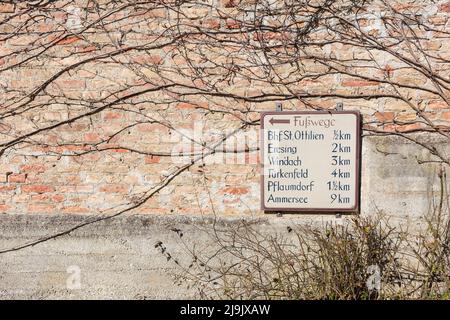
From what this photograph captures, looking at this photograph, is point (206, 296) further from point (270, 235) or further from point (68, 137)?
point (68, 137)

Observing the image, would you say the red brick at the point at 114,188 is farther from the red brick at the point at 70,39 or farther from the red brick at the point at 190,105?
the red brick at the point at 70,39

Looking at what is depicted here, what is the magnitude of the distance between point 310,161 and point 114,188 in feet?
5.62

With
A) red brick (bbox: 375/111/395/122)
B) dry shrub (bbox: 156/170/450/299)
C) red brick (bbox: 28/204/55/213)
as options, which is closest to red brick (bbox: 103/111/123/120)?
red brick (bbox: 28/204/55/213)

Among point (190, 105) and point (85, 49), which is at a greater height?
point (85, 49)

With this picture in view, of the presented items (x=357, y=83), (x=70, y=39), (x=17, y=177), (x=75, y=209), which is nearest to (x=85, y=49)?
(x=70, y=39)

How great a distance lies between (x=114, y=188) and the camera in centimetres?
538

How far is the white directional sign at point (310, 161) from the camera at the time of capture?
513 centimetres

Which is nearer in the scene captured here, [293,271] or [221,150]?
[293,271]

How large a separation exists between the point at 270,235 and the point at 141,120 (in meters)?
1.49

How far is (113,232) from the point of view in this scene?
5336mm

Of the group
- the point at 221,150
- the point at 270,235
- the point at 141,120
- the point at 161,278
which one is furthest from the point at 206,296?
the point at 141,120

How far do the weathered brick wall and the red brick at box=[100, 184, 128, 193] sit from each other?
0.04ft

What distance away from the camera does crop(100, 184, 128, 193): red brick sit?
5.37 meters

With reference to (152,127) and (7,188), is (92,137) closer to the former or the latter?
(152,127)
